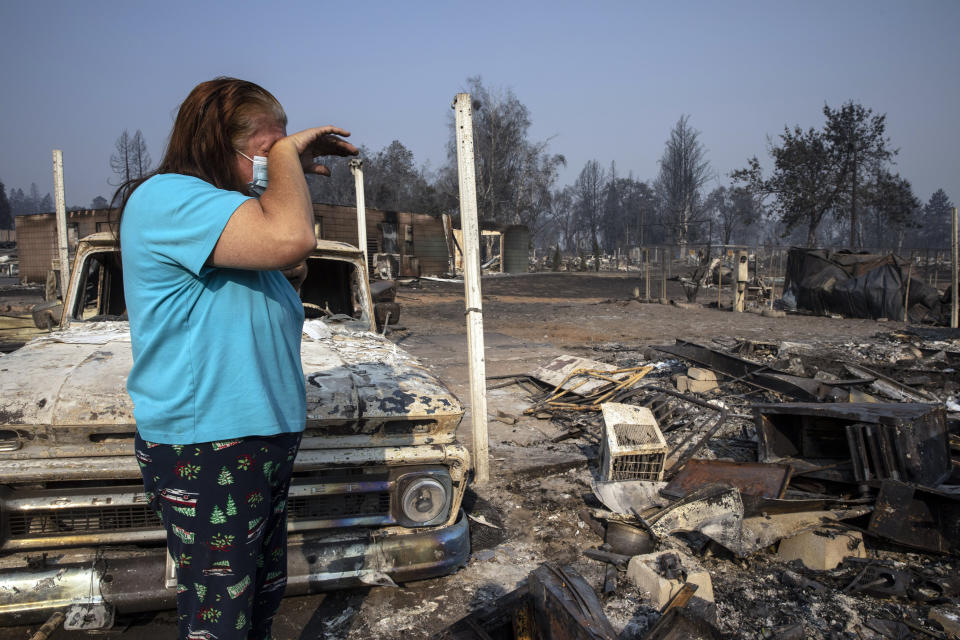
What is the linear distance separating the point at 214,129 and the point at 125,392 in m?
1.27

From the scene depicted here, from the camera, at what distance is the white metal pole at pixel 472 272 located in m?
3.66

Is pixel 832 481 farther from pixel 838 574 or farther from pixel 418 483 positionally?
pixel 418 483

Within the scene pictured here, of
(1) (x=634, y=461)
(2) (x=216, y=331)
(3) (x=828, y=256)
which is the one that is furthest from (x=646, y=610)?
(3) (x=828, y=256)

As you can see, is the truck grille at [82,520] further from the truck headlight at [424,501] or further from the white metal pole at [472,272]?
the white metal pole at [472,272]

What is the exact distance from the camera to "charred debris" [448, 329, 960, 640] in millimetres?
2002

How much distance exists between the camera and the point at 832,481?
351 centimetres

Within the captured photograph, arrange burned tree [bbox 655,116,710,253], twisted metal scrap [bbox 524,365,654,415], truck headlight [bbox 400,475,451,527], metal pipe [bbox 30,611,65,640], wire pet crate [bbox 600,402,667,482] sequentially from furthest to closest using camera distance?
burned tree [bbox 655,116,710,253], twisted metal scrap [bbox 524,365,654,415], wire pet crate [bbox 600,402,667,482], truck headlight [bbox 400,475,451,527], metal pipe [bbox 30,611,65,640]

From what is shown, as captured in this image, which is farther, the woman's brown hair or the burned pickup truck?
the burned pickup truck

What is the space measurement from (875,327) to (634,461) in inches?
483

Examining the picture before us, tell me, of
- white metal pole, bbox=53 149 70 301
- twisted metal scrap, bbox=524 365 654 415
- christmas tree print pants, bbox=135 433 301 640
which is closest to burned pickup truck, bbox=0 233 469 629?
christmas tree print pants, bbox=135 433 301 640

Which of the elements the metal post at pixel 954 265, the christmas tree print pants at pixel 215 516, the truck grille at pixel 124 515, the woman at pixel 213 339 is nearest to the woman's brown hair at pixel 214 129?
the woman at pixel 213 339

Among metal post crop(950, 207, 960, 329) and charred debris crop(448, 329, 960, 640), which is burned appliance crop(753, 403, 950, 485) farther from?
metal post crop(950, 207, 960, 329)

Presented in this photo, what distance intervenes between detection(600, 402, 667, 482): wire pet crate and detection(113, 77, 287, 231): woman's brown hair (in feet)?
9.58

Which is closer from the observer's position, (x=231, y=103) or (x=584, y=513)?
(x=231, y=103)
